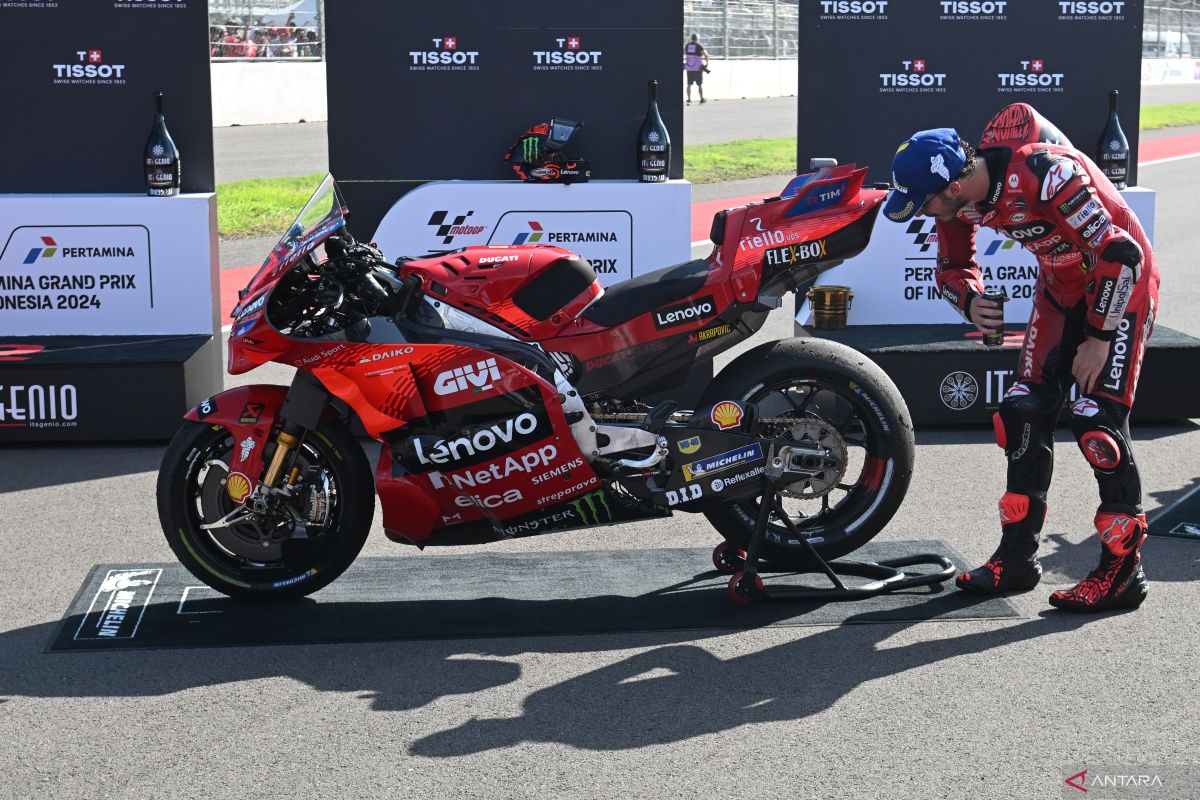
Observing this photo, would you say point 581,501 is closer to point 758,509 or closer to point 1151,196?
point 758,509

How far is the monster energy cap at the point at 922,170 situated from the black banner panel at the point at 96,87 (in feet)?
15.3

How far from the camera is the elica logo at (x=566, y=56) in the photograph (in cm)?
843

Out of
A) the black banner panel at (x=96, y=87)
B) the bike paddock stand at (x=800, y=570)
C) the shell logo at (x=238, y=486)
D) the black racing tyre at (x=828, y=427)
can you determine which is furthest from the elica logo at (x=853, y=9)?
the shell logo at (x=238, y=486)

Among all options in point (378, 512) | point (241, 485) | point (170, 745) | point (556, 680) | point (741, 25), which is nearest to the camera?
point (170, 745)

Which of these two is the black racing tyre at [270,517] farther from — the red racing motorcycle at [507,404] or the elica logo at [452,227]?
the elica logo at [452,227]

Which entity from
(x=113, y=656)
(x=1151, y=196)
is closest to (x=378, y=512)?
(x=113, y=656)

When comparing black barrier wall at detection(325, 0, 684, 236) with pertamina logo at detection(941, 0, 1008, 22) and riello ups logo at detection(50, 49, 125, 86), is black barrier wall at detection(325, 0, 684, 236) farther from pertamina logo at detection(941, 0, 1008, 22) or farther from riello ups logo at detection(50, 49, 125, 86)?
pertamina logo at detection(941, 0, 1008, 22)

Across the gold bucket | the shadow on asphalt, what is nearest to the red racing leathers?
the shadow on asphalt

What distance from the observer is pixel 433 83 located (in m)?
8.40

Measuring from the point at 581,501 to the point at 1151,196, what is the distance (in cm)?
480

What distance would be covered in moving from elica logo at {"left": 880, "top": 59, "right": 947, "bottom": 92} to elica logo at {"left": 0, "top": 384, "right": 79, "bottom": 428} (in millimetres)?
4698

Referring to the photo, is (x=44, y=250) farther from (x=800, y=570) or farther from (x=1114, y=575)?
(x=1114, y=575)

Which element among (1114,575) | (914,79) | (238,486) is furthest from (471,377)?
(914,79)

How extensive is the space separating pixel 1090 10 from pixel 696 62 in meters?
25.1
